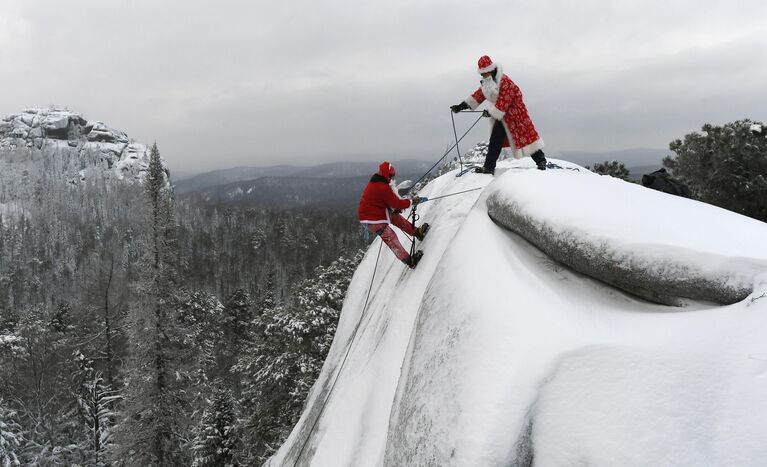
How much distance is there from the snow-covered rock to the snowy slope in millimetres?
143

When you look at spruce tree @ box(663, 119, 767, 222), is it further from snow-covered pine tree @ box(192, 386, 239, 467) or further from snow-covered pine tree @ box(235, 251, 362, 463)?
snow-covered pine tree @ box(192, 386, 239, 467)

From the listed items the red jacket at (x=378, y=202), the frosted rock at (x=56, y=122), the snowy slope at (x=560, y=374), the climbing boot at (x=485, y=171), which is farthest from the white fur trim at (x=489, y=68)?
the frosted rock at (x=56, y=122)

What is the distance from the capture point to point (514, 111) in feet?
23.1

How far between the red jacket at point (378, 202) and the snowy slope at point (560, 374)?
6.57 ft

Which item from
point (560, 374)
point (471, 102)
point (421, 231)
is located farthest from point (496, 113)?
point (560, 374)

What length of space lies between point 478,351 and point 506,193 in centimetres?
247

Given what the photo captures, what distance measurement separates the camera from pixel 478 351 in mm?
3406

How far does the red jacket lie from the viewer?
6.82 m

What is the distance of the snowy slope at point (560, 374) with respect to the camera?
2533mm

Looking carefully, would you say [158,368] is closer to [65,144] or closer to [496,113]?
[496,113]

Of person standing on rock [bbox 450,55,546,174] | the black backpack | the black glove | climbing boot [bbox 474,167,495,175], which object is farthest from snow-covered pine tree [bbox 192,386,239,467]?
the black backpack

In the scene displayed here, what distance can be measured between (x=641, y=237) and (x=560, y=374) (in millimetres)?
1631

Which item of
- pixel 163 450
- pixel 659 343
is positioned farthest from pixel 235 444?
pixel 659 343

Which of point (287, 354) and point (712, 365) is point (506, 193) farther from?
point (287, 354)
